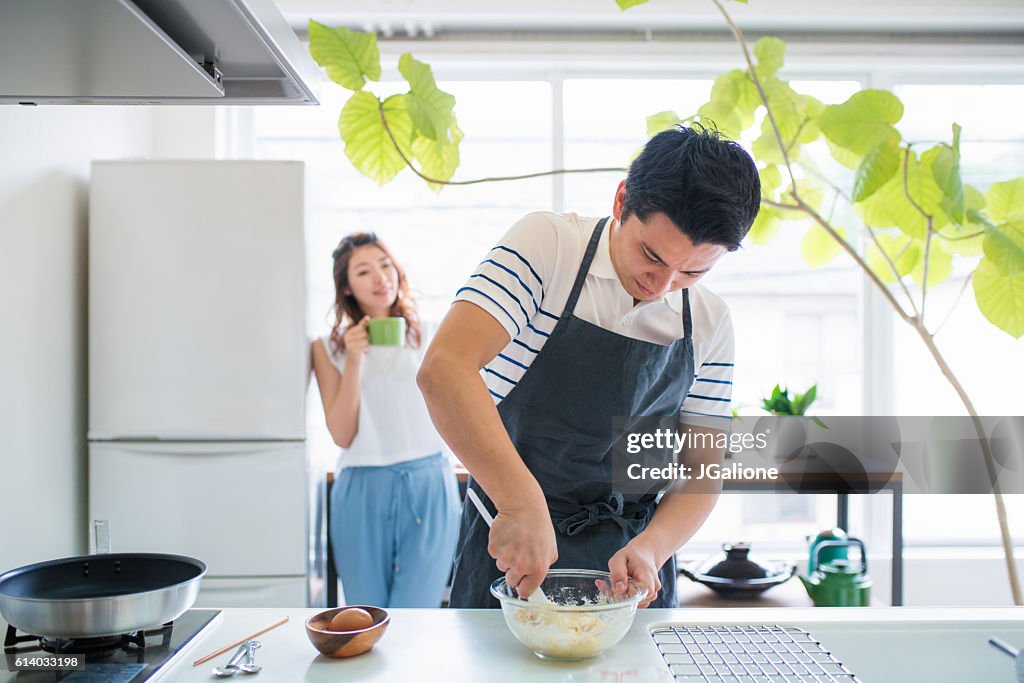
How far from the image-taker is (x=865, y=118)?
205 cm

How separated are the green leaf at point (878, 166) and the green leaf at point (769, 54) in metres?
0.46

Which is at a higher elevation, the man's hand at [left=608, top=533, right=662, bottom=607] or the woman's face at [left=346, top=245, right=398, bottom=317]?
the woman's face at [left=346, top=245, right=398, bottom=317]

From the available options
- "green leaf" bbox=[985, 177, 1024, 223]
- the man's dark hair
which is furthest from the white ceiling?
the man's dark hair

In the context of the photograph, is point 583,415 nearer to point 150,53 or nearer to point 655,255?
point 655,255

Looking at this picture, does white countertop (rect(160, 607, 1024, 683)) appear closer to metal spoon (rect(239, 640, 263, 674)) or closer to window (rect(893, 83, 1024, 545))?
metal spoon (rect(239, 640, 263, 674))

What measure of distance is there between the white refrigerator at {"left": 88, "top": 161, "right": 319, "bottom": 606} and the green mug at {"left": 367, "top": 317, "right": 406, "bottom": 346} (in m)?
0.24

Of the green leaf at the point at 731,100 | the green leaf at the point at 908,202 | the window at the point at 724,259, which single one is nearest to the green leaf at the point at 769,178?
the green leaf at the point at 731,100

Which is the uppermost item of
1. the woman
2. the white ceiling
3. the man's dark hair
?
the white ceiling

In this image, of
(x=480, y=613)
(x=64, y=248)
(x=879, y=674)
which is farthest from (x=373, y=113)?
(x=879, y=674)

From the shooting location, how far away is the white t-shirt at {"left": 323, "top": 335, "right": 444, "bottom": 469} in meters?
2.54

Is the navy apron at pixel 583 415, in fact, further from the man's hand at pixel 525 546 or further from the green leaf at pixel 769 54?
the green leaf at pixel 769 54

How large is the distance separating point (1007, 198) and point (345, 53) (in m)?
1.79

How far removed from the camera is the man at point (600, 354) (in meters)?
1.06

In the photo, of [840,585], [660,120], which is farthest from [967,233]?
[840,585]
